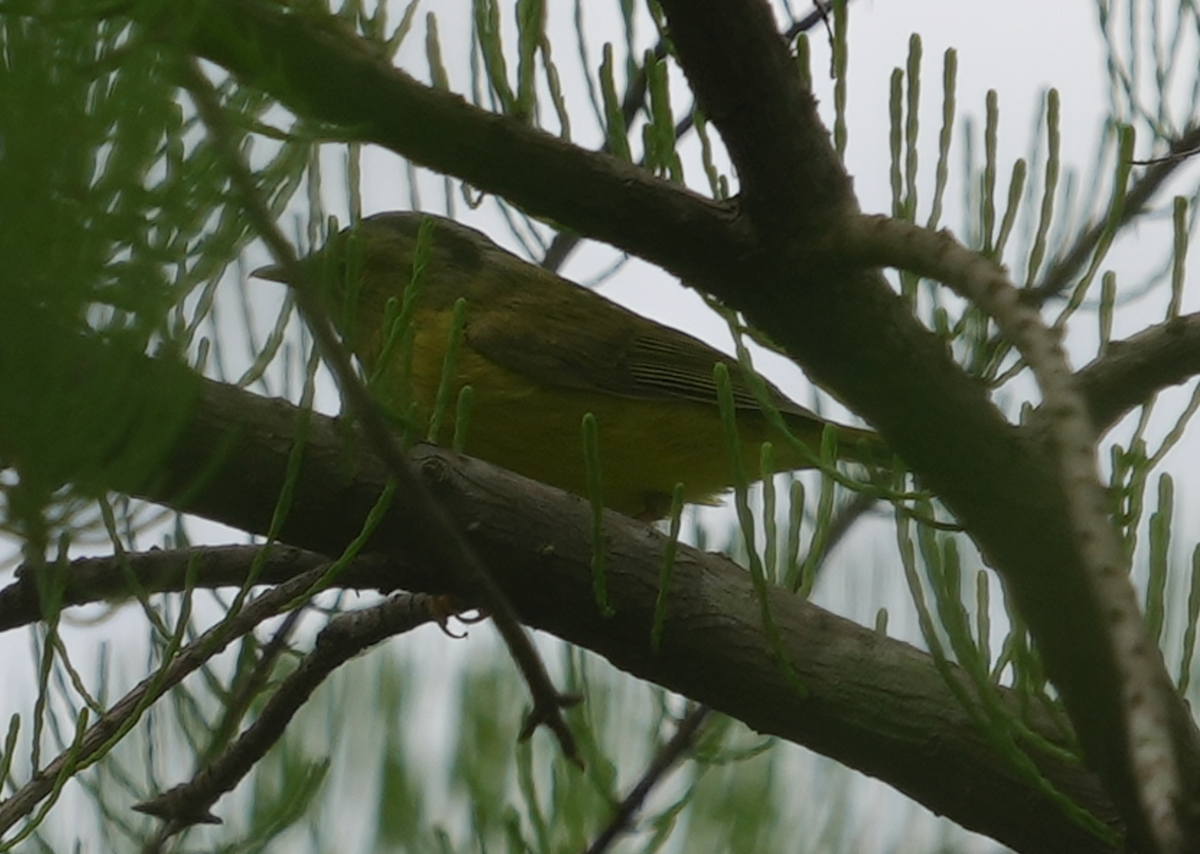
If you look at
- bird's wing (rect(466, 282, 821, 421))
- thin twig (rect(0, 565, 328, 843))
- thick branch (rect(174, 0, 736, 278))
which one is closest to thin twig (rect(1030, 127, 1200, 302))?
thick branch (rect(174, 0, 736, 278))

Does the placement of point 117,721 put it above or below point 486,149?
below

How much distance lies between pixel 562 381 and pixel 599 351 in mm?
299

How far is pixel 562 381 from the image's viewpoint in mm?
4359

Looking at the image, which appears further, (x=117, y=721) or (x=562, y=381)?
(x=562, y=381)

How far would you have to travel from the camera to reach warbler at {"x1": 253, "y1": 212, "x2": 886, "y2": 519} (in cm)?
415

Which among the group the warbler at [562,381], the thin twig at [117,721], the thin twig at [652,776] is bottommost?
the thin twig at [117,721]

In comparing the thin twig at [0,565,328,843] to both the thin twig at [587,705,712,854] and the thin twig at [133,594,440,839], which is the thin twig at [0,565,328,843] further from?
the thin twig at [587,705,712,854]

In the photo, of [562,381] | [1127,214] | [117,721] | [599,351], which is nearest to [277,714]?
[117,721]

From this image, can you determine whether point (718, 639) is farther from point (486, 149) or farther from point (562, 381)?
point (562, 381)

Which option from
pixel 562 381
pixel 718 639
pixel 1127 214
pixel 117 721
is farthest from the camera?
pixel 562 381

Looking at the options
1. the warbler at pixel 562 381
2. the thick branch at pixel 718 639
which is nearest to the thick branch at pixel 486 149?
the thick branch at pixel 718 639

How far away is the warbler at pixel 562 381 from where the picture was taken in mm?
4152

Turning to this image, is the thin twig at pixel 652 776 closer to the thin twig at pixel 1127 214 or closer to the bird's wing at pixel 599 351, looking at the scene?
the thin twig at pixel 1127 214

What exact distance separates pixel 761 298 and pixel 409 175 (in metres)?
1.02
